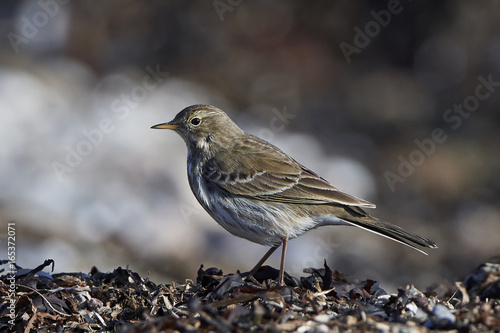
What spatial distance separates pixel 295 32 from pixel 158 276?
7.38 metres

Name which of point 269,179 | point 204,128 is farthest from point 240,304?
point 204,128

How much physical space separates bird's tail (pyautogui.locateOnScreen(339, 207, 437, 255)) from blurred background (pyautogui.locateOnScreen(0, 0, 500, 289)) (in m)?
4.83

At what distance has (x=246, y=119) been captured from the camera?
15031mm

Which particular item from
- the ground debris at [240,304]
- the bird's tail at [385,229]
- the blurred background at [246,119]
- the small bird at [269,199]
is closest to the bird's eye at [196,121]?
the small bird at [269,199]

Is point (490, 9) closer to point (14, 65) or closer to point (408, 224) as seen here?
point (408, 224)

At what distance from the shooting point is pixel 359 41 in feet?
52.4

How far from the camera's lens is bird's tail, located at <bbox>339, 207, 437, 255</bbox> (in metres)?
6.45

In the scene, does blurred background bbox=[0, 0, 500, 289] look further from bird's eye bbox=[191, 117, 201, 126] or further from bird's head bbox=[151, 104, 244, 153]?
bird's eye bbox=[191, 117, 201, 126]

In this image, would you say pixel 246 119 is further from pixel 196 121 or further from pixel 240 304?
pixel 240 304

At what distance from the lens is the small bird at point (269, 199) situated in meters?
6.80

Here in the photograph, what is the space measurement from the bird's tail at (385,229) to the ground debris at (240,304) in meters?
0.51

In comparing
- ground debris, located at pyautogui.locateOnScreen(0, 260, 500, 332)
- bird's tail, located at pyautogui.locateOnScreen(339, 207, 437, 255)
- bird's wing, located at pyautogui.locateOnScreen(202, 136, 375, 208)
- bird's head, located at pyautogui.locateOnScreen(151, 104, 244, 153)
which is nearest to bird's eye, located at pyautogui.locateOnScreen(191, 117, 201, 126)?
bird's head, located at pyautogui.locateOnScreen(151, 104, 244, 153)

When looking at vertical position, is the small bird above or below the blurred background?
below

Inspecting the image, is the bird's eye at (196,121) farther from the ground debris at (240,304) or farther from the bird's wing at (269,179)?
the ground debris at (240,304)
